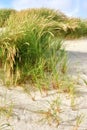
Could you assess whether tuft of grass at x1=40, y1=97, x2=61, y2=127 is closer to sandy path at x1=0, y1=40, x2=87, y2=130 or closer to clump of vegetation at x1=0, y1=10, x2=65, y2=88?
sandy path at x1=0, y1=40, x2=87, y2=130

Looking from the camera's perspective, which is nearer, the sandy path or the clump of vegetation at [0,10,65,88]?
the sandy path

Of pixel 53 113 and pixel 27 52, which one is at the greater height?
pixel 27 52

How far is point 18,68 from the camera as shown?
3443mm

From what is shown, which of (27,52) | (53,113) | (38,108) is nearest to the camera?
(53,113)

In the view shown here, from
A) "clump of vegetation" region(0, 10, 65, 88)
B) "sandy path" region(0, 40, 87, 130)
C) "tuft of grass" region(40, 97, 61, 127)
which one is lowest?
"sandy path" region(0, 40, 87, 130)

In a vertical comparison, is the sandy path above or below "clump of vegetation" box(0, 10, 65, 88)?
below

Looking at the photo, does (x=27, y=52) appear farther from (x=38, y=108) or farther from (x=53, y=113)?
(x=53, y=113)

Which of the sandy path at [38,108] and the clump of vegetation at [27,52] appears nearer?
the sandy path at [38,108]

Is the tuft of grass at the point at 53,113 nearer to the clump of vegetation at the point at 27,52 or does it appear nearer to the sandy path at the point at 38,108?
the sandy path at the point at 38,108

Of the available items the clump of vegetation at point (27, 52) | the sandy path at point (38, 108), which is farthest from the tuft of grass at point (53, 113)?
the clump of vegetation at point (27, 52)

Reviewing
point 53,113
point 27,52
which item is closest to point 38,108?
point 53,113

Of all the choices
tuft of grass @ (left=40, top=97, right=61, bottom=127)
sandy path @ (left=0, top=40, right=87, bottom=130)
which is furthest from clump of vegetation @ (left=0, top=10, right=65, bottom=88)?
tuft of grass @ (left=40, top=97, right=61, bottom=127)

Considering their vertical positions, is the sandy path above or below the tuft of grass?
below

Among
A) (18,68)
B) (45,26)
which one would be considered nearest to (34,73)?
(18,68)
